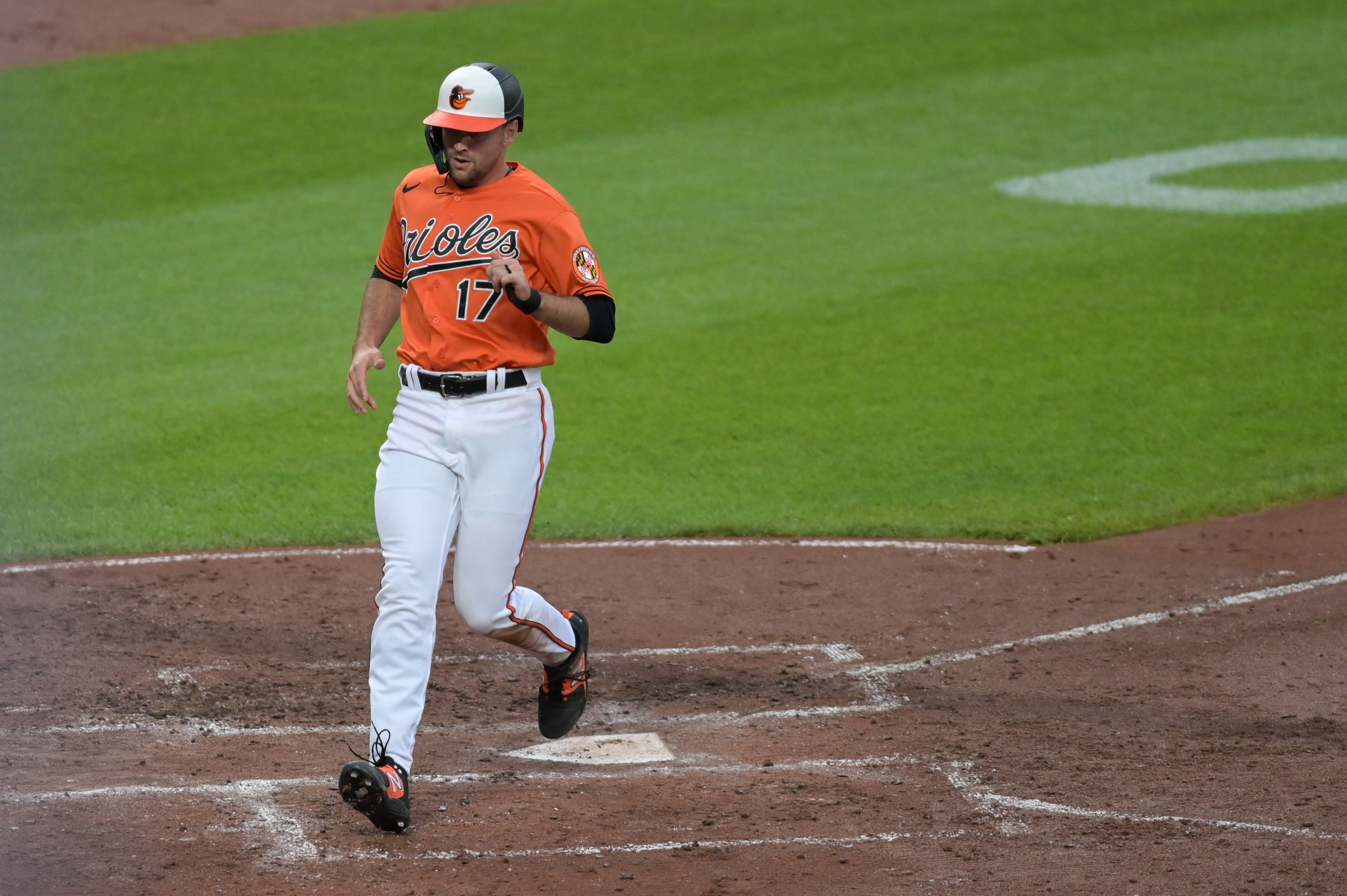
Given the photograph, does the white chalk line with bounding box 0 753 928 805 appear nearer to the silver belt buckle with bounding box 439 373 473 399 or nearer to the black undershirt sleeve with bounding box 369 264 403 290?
the silver belt buckle with bounding box 439 373 473 399

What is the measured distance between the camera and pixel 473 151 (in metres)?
4.95

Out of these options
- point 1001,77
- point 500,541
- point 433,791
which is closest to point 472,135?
point 500,541

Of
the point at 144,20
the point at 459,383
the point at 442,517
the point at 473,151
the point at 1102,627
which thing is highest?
the point at 144,20

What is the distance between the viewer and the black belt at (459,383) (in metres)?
4.91

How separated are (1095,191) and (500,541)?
1070cm

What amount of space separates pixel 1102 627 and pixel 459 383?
3220mm

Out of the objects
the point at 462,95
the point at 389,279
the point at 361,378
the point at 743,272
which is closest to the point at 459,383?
the point at 361,378

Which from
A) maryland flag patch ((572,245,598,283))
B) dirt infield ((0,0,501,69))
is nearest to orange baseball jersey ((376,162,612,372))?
maryland flag patch ((572,245,598,283))

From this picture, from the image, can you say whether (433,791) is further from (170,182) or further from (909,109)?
(909,109)

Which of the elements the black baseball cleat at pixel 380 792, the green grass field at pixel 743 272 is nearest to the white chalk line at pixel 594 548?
the green grass field at pixel 743 272

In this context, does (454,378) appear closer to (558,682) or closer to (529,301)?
(529,301)

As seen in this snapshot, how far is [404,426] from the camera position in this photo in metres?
5.00

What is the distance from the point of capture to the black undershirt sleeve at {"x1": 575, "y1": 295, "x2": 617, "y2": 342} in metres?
5.00

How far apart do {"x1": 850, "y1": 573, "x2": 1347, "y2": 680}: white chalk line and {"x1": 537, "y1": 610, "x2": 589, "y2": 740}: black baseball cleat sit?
1246mm
